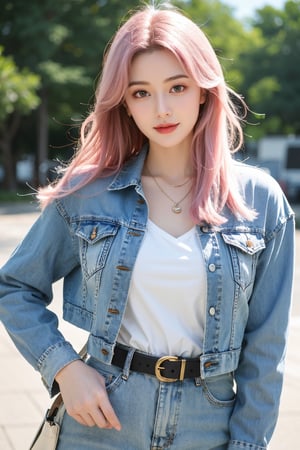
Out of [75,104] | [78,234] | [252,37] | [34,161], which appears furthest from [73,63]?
[78,234]

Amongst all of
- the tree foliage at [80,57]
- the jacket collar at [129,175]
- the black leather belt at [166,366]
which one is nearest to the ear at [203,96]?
the jacket collar at [129,175]

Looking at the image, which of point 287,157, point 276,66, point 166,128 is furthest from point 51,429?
point 276,66

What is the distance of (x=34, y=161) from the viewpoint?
3412 cm

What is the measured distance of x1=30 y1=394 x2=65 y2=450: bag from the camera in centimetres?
188

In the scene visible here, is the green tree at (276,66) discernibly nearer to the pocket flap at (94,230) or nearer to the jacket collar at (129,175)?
the jacket collar at (129,175)

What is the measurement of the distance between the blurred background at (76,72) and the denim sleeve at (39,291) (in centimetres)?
1851

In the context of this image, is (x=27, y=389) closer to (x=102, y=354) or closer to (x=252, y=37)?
(x=102, y=354)

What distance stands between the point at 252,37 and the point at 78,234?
44.0m

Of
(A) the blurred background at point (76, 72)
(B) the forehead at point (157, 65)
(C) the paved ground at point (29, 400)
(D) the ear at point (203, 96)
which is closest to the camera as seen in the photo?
(B) the forehead at point (157, 65)

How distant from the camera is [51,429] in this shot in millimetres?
1887

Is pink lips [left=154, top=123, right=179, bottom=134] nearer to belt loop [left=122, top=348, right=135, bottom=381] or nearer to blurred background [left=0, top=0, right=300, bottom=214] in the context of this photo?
belt loop [left=122, top=348, right=135, bottom=381]

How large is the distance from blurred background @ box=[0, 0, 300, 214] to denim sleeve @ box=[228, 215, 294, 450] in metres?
18.5

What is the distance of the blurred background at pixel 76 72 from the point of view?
88.7ft

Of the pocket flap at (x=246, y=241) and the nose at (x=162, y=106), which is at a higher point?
the nose at (x=162, y=106)
